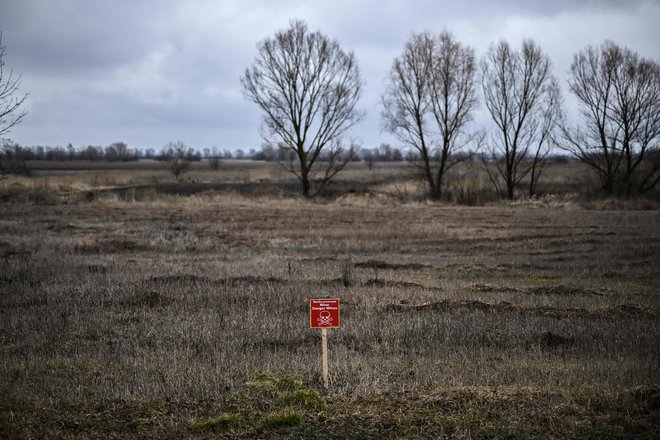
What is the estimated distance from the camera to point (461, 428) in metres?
5.89

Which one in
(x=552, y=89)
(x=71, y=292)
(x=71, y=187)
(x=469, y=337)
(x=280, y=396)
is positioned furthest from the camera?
(x=71, y=187)

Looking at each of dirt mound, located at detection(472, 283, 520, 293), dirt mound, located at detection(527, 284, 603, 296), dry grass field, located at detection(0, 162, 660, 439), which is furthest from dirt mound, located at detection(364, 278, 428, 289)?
dirt mound, located at detection(527, 284, 603, 296)

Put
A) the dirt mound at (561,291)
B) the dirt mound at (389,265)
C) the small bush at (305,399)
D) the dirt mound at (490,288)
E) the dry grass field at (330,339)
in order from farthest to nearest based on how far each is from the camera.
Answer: the dirt mound at (389,265)
the dirt mound at (490,288)
the dirt mound at (561,291)
the small bush at (305,399)
the dry grass field at (330,339)

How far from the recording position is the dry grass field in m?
6.11

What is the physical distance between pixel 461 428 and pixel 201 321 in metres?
5.56

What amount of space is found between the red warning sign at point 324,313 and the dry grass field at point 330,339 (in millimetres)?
748

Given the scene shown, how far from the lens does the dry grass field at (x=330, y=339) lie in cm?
611

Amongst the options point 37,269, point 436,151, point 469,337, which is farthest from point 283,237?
point 436,151

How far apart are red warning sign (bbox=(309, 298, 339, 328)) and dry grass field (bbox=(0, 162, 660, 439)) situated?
0.75m

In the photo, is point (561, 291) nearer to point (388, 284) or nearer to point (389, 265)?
point (388, 284)

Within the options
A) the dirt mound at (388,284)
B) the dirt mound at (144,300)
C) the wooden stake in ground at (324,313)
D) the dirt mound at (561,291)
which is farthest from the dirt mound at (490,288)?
the wooden stake in ground at (324,313)

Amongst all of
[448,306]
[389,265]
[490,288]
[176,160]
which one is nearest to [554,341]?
[448,306]

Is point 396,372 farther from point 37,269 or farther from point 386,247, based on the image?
point 386,247

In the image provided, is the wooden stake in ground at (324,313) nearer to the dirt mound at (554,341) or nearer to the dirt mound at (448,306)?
the dirt mound at (554,341)
